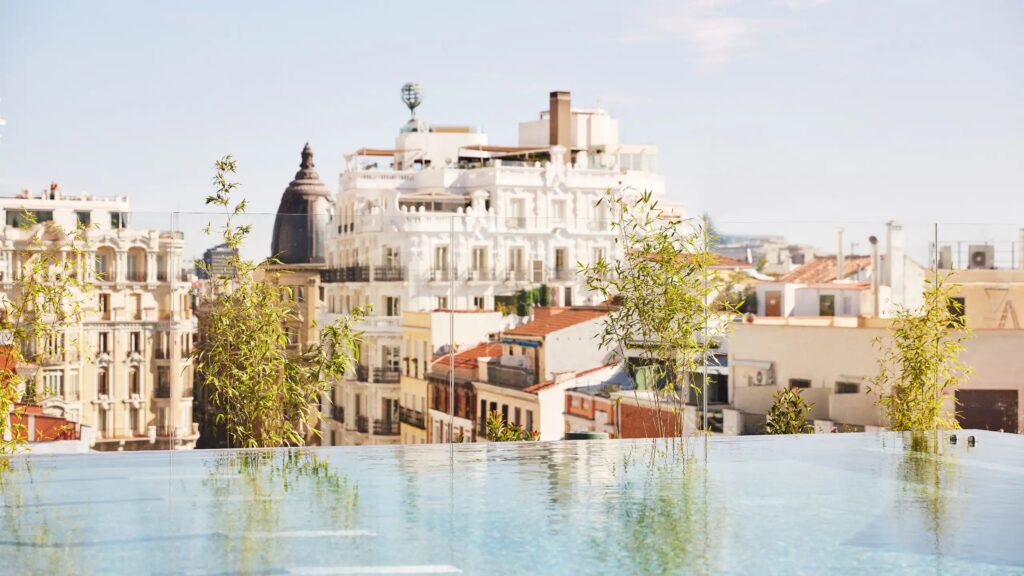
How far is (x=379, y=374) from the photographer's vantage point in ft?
35.7

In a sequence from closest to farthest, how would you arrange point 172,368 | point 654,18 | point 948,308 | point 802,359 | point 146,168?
1. point 172,368
2. point 948,308
3. point 802,359
4. point 146,168
5. point 654,18

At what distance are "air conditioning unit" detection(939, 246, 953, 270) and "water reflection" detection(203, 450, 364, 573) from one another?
15.0 feet

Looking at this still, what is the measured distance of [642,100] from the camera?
2320 inches

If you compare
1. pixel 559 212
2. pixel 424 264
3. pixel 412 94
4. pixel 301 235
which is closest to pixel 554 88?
pixel 412 94

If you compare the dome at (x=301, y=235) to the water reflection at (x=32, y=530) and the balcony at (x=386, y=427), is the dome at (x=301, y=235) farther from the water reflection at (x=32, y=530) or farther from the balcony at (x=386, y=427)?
the water reflection at (x=32, y=530)

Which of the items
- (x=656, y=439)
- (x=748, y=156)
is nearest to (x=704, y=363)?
(x=656, y=439)

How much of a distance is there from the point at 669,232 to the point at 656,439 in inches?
51.0

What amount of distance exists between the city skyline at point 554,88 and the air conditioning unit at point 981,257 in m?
23.6

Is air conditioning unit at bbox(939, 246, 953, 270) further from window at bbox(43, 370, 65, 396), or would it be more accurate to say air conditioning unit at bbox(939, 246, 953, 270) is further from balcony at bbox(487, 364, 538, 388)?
window at bbox(43, 370, 65, 396)

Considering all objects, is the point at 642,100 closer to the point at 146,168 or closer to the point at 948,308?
the point at 146,168

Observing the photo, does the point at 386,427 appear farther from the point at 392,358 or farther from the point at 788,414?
the point at 788,414

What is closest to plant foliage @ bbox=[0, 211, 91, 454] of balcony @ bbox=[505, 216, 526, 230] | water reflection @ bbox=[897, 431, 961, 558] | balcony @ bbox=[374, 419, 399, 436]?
balcony @ bbox=[374, 419, 399, 436]

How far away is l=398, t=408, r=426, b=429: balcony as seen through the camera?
10891 millimetres

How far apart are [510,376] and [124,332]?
419cm
